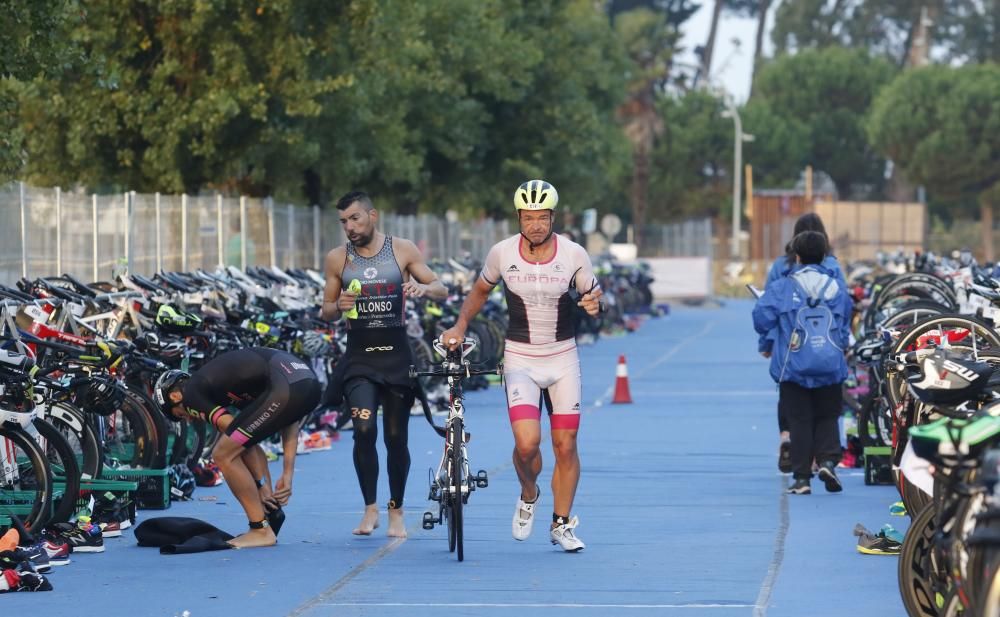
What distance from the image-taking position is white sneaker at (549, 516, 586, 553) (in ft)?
36.7

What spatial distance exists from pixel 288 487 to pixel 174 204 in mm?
14182

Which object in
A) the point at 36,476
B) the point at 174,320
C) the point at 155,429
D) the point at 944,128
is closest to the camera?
the point at 36,476

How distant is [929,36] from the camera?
320 feet

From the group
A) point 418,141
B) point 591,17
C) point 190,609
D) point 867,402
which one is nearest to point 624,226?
point 591,17

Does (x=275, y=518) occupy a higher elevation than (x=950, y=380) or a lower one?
lower

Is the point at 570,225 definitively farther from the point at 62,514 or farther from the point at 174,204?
the point at 62,514

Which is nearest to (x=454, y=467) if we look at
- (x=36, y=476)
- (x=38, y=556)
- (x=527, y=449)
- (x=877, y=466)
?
(x=527, y=449)

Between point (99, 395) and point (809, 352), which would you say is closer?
point (99, 395)

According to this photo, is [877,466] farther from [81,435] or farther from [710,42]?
[710,42]

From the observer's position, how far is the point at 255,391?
11.6 metres

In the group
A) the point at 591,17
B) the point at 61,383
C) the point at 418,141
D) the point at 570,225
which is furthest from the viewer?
the point at 570,225

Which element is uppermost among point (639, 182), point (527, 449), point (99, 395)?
point (639, 182)

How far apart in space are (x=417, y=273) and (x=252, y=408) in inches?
51.3

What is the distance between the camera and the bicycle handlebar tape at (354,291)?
11648mm
